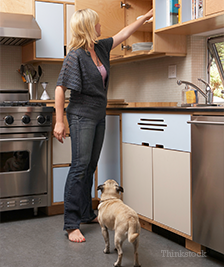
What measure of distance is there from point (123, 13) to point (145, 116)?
124cm

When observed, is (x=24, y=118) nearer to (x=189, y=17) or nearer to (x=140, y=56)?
(x=140, y=56)

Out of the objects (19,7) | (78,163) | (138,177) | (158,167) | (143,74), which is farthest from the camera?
(143,74)

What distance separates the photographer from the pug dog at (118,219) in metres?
1.82

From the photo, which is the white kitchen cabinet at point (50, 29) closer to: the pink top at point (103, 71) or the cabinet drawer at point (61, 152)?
the cabinet drawer at point (61, 152)

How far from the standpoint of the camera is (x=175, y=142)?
2.17m

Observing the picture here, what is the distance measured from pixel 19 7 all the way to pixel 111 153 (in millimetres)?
1712

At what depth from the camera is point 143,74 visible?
3484 millimetres

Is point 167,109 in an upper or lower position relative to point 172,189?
upper

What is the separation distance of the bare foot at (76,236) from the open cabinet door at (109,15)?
162 centimetres

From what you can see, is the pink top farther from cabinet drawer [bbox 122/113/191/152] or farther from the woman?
cabinet drawer [bbox 122/113/191/152]

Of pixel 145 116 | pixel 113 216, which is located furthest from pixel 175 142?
pixel 113 216

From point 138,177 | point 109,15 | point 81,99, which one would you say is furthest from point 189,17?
point 138,177

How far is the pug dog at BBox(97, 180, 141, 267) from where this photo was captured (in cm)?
182

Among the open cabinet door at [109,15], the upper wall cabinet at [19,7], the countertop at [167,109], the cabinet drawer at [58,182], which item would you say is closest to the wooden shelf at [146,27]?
the open cabinet door at [109,15]
